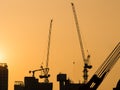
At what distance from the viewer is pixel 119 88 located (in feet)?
407

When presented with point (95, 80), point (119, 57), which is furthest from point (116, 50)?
point (95, 80)

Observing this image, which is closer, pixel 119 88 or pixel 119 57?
pixel 119 88

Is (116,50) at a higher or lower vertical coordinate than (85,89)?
higher

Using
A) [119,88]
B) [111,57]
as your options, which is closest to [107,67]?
[111,57]

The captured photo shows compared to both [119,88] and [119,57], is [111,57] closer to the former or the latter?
[119,57]

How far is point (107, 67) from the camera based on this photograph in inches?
5295

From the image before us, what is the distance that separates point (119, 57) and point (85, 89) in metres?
12.3

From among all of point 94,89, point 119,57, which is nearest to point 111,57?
point 119,57

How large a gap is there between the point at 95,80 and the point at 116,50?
33.1ft

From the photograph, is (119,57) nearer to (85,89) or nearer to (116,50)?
(116,50)

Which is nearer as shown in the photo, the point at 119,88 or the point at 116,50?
the point at 119,88

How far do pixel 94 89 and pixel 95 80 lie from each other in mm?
2134

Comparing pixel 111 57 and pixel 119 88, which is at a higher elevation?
pixel 111 57

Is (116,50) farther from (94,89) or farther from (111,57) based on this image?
(94,89)
